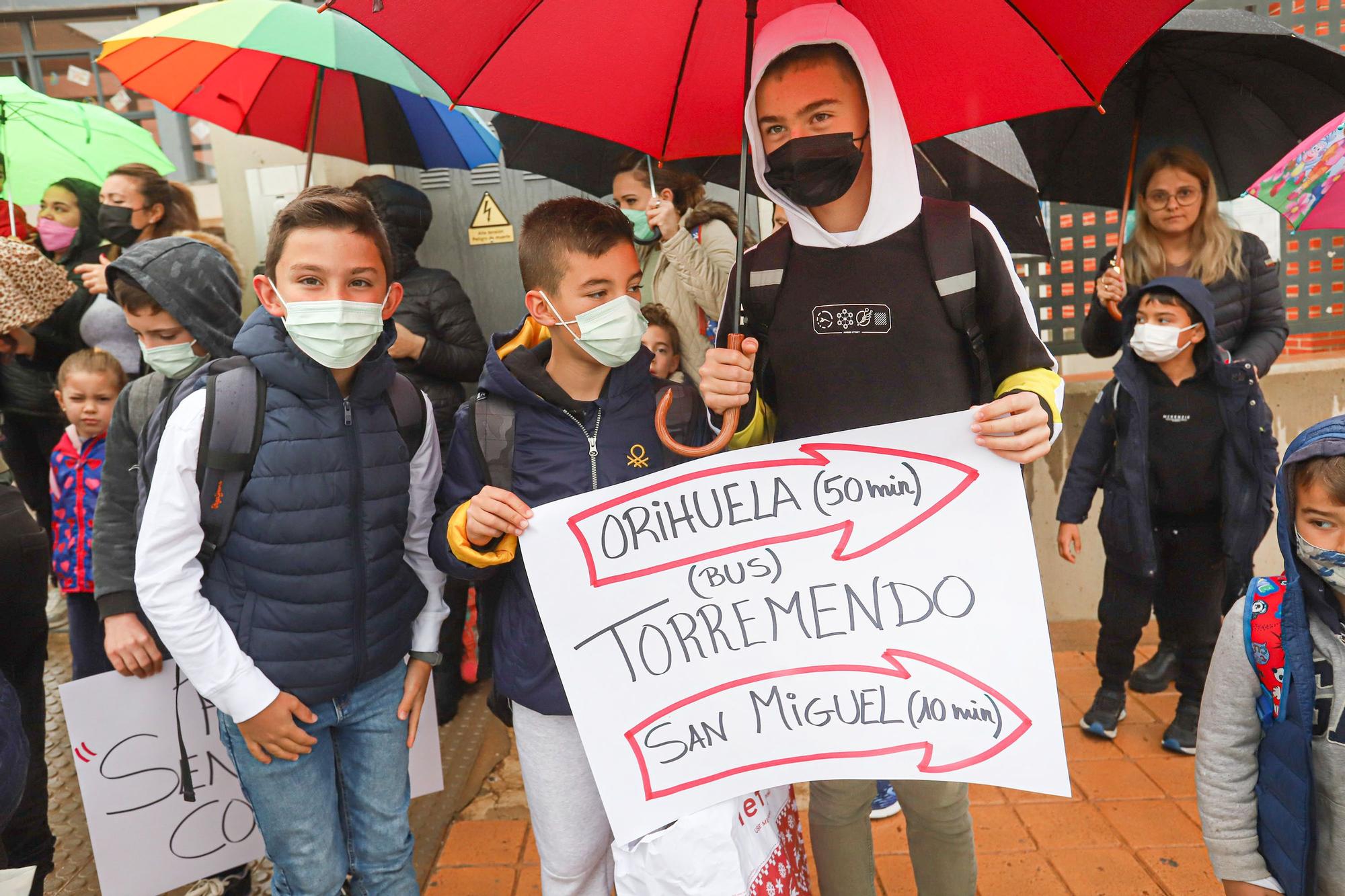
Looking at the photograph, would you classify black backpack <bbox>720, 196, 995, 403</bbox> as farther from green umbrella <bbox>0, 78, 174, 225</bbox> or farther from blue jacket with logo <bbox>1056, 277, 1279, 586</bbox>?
green umbrella <bbox>0, 78, 174, 225</bbox>

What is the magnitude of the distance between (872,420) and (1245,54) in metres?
2.12

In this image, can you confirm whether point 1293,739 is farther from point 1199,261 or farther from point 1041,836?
point 1199,261

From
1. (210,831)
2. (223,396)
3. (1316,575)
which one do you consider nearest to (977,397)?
(1316,575)

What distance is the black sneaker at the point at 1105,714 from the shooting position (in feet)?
12.2

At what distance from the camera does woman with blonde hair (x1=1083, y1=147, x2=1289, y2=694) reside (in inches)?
144

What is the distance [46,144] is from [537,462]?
3.65m

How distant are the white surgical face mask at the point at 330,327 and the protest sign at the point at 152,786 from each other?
1.02m

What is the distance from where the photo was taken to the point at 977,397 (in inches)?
84.5

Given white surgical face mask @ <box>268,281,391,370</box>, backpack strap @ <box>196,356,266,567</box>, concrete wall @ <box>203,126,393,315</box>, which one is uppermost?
concrete wall @ <box>203,126,393,315</box>

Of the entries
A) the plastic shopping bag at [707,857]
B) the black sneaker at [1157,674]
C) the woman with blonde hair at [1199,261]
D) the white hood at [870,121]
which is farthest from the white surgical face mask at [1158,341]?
the plastic shopping bag at [707,857]

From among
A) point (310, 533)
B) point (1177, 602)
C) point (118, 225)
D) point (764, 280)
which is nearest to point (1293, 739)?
point (764, 280)

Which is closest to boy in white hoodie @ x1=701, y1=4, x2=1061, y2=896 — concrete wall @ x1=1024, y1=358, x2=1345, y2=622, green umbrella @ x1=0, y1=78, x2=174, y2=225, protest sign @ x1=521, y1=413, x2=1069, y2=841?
protest sign @ x1=521, y1=413, x2=1069, y2=841

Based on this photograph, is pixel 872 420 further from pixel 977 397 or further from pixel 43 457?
pixel 43 457

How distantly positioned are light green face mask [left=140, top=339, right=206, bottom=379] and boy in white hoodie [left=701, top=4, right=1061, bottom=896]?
1.52 metres
